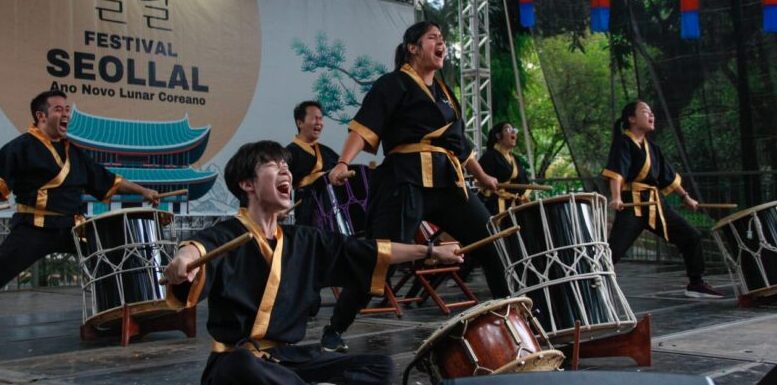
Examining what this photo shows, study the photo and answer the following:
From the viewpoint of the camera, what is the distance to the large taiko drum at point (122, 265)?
531 cm

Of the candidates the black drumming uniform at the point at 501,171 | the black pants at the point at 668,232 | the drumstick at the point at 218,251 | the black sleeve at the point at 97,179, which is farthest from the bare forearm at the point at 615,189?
the drumstick at the point at 218,251

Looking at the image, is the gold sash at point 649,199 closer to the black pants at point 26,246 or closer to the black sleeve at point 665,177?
the black sleeve at point 665,177

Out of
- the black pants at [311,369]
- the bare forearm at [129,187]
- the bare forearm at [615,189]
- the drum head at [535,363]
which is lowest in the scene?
the drum head at [535,363]

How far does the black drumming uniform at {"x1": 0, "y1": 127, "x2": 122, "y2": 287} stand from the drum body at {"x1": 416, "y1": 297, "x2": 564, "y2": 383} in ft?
10.8

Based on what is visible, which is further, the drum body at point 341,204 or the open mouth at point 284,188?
the drum body at point 341,204

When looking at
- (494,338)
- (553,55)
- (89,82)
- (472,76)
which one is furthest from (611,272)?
(553,55)

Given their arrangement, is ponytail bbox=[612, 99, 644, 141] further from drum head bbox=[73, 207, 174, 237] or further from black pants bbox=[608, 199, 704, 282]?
drum head bbox=[73, 207, 174, 237]

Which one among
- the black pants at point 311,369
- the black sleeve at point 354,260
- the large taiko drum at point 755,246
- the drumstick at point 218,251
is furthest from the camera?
the large taiko drum at point 755,246

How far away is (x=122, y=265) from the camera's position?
17.4 feet

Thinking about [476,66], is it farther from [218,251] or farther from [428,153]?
[218,251]

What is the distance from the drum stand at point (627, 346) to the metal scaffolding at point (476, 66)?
6323mm

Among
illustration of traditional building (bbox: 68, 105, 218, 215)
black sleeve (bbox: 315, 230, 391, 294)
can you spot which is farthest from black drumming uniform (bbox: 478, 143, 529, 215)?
black sleeve (bbox: 315, 230, 391, 294)

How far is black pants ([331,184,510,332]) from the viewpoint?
455cm

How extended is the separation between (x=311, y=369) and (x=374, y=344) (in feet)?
6.90
